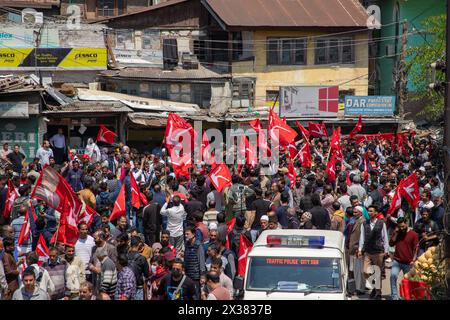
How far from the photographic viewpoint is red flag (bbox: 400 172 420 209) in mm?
17969

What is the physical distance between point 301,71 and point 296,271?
3250 centimetres

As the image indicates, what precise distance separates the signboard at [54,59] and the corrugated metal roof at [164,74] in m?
0.76

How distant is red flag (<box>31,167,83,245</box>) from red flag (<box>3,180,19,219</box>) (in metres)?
2.51

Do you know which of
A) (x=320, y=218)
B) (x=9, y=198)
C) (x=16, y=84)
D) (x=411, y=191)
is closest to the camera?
(x=320, y=218)

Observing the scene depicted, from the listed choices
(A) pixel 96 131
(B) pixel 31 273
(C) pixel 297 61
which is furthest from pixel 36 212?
(C) pixel 297 61

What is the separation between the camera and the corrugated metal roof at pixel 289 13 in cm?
4222

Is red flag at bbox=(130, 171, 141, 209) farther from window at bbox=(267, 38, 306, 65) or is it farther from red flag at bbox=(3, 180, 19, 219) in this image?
window at bbox=(267, 38, 306, 65)

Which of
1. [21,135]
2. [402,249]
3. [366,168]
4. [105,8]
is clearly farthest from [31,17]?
[402,249]

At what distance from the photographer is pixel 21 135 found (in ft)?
101

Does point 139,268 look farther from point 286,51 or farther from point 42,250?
point 286,51

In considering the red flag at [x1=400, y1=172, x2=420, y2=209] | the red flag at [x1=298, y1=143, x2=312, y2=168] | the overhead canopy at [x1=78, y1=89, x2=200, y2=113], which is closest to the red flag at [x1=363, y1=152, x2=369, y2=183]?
the red flag at [x1=298, y1=143, x2=312, y2=168]

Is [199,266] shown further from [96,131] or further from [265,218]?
[96,131]

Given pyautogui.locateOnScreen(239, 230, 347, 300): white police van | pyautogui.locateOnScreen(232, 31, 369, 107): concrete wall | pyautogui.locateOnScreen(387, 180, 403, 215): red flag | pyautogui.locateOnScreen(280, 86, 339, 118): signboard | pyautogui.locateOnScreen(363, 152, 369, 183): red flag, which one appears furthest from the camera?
pyautogui.locateOnScreen(232, 31, 369, 107): concrete wall
